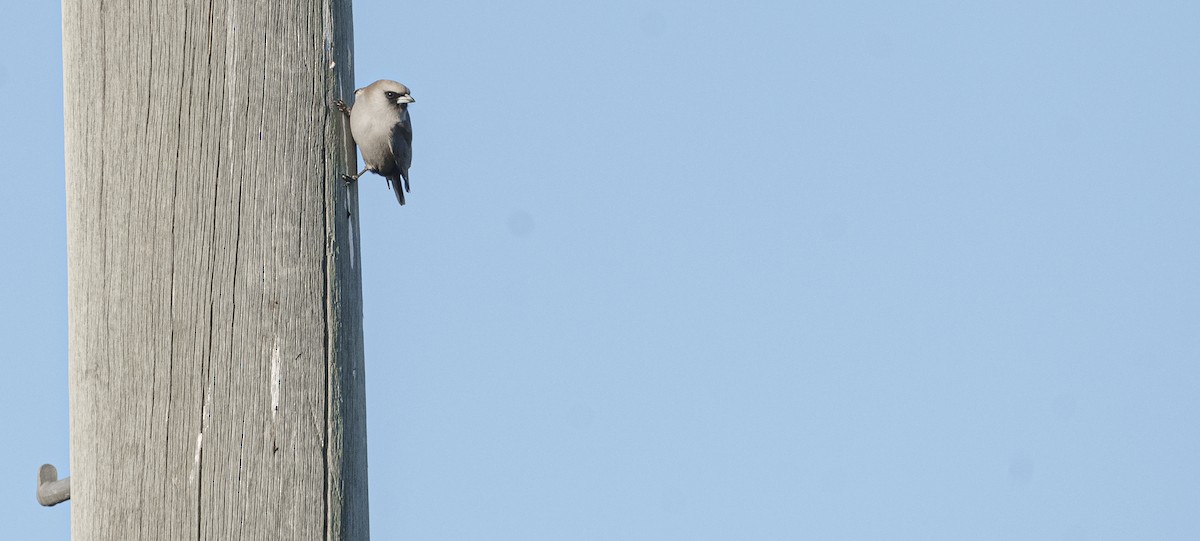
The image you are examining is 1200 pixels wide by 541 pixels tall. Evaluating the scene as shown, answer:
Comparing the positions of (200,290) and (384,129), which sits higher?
(384,129)

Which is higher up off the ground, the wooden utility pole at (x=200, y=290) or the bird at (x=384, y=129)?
the bird at (x=384, y=129)

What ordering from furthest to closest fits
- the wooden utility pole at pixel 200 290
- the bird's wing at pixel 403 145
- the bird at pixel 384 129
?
the bird's wing at pixel 403 145 < the bird at pixel 384 129 < the wooden utility pole at pixel 200 290

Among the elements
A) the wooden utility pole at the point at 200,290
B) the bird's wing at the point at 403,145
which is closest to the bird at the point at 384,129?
the bird's wing at the point at 403,145

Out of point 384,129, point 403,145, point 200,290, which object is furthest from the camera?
point 403,145

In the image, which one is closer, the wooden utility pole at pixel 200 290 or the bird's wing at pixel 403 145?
the wooden utility pole at pixel 200 290

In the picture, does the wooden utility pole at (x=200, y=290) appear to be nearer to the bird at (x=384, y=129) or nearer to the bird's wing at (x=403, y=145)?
the bird at (x=384, y=129)

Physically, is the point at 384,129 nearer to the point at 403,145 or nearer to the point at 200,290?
the point at 403,145

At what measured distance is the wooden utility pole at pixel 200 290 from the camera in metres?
2.45

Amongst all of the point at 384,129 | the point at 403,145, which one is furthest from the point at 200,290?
the point at 403,145

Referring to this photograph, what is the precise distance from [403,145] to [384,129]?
83 cm

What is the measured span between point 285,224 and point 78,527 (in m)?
0.69

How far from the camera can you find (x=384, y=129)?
11.4 ft

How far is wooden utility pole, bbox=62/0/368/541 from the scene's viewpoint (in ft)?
8.04

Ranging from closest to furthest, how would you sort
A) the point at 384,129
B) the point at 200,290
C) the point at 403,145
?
the point at 200,290 < the point at 384,129 < the point at 403,145
